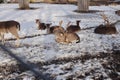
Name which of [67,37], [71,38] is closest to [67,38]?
[67,37]

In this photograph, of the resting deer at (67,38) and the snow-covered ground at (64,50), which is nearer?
the snow-covered ground at (64,50)

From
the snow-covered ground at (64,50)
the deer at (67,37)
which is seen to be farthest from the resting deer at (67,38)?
the snow-covered ground at (64,50)

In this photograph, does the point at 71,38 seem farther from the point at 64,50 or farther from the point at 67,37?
the point at 64,50

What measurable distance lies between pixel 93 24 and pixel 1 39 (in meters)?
5.74

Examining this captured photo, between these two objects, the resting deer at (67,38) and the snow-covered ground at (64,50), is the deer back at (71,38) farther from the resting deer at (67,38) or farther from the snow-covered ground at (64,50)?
the snow-covered ground at (64,50)

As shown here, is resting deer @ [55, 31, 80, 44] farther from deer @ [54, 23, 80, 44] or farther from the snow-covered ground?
the snow-covered ground

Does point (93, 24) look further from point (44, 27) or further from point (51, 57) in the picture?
point (51, 57)

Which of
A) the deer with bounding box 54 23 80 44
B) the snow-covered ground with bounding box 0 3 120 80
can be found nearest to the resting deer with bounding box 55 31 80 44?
the deer with bounding box 54 23 80 44

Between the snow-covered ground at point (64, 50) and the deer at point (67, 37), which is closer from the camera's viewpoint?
the snow-covered ground at point (64, 50)

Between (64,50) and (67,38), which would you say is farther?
(67,38)

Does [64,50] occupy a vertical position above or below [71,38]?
below

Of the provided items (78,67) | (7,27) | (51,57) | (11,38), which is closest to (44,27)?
(11,38)

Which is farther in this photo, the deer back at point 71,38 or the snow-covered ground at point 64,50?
the deer back at point 71,38

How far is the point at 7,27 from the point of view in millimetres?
12234
